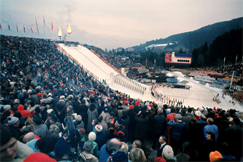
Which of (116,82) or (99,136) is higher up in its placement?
(99,136)

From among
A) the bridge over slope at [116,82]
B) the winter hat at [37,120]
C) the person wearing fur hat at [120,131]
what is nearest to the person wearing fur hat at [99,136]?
the person wearing fur hat at [120,131]

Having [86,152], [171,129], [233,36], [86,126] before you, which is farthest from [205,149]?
[233,36]

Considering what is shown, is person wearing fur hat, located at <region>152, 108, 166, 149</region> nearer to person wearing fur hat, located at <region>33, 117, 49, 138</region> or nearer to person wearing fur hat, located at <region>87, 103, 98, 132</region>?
person wearing fur hat, located at <region>87, 103, 98, 132</region>

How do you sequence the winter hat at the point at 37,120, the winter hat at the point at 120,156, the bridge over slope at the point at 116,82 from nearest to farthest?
the winter hat at the point at 120,156 → the winter hat at the point at 37,120 → the bridge over slope at the point at 116,82

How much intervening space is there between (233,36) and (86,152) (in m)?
58.5

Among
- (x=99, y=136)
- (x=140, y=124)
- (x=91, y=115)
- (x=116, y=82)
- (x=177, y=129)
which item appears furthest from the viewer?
(x=116, y=82)

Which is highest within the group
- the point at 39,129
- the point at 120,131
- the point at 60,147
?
the point at 60,147

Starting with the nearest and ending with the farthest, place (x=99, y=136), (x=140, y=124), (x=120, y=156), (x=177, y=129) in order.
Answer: (x=120, y=156) → (x=99, y=136) → (x=177, y=129) → (x=140, y=124)

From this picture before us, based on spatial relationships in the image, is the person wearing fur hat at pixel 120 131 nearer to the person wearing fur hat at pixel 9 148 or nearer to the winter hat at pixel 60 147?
the winter hat at pixel 60 147

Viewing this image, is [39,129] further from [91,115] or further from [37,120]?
[91,115]

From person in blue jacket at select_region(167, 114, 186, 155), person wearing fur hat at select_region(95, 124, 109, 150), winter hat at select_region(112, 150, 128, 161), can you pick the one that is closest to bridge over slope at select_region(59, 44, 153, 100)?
person in blue jacket at select_region(167, 114, 186, 155)

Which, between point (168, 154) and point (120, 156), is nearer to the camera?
point (120, 156)

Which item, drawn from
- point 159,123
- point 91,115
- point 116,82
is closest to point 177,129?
point 159,123

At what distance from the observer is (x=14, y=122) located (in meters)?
3.04
